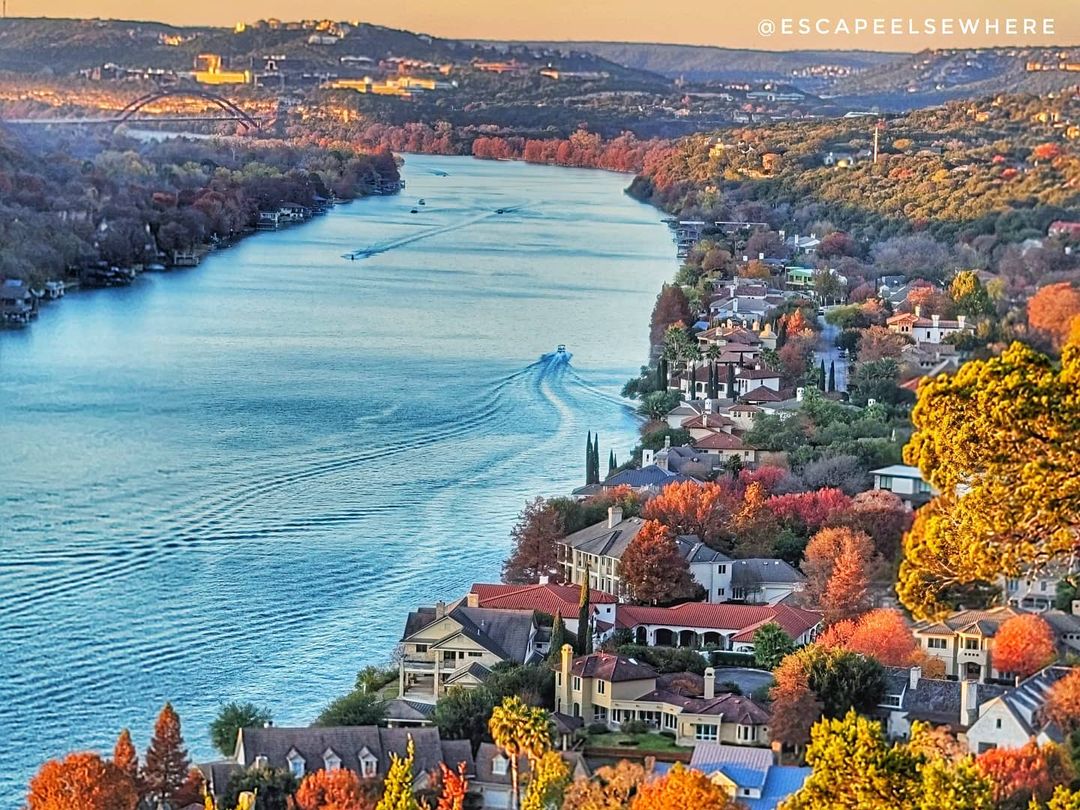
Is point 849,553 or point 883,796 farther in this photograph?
point 849,553

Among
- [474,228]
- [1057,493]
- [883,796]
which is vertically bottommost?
[474,228]

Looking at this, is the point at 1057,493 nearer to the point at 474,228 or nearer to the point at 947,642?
the point at 947,642

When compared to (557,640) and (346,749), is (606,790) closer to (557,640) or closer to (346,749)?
(346,749)

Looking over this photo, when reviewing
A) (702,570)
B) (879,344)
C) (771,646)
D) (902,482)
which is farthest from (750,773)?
(879,344)

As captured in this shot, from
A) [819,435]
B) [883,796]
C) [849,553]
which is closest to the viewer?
[883,796]

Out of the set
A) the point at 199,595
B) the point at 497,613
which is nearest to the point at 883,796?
the point at 497,613

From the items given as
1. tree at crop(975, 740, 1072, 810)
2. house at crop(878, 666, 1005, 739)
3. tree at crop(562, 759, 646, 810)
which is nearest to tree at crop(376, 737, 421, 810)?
tree at crop(562, 759, 646, 810)
